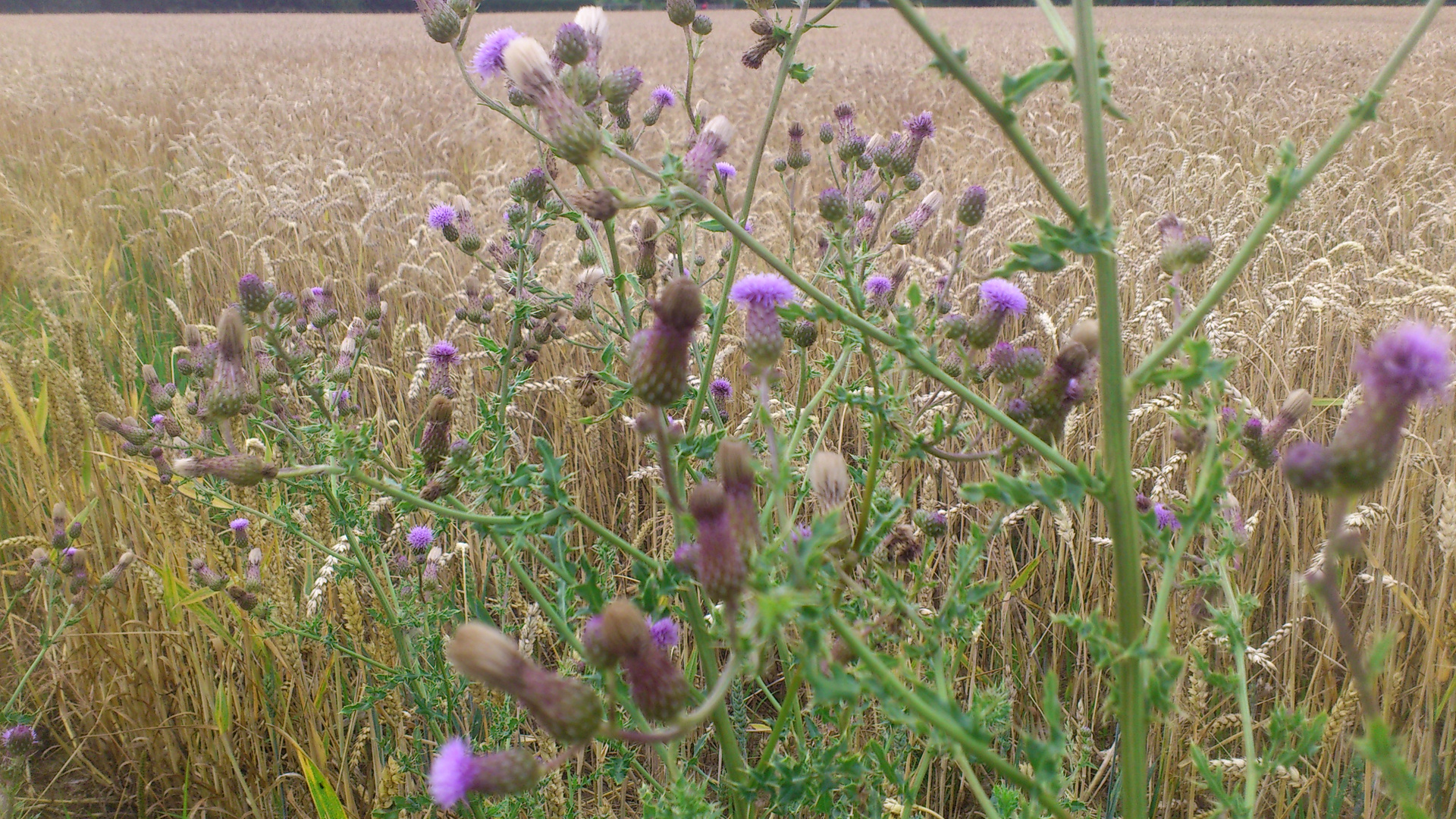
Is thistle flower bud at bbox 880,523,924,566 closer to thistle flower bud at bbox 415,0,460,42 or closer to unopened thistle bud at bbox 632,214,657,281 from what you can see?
unopened thistle bud at bbox 632,214,657,281

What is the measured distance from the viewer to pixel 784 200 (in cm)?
501

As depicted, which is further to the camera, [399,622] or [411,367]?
[411,367]

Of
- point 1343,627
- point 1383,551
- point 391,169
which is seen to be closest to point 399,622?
point 1343,627

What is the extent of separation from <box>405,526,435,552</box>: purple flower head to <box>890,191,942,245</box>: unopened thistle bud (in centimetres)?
121

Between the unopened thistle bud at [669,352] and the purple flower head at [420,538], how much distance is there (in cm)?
121

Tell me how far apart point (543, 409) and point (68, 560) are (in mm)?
1542

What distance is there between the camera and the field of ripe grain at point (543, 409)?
1.94 m

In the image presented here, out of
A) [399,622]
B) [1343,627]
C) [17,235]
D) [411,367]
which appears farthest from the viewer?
[17,235]

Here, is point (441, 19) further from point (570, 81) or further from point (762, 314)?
point (762, 314)

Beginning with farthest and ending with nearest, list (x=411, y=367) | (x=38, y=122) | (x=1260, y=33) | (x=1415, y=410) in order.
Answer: (x=1260, y=33) < (x=38, y=122) < (x=411, y=367) < (x=1415, y=410)

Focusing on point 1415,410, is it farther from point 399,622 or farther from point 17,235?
point 17,235

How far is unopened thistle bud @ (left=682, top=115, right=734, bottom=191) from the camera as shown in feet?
4.61

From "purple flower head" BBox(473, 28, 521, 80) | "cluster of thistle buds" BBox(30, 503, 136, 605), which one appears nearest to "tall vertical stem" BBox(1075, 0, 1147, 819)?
"purple flower head" BBox(473, 28, 521, 80)

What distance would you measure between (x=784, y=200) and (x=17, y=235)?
3879mm
